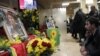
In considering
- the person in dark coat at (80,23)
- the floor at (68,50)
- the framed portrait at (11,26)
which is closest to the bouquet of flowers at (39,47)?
the framed portrait at (11,26)

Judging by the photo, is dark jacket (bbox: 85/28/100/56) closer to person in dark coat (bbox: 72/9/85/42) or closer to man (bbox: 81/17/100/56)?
man (bbox: 81/17/100/56)

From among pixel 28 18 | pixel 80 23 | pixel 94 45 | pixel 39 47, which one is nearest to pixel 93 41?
Answer: pixel 94 45

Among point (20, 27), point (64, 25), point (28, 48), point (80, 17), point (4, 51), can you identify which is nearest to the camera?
point (4, 51)

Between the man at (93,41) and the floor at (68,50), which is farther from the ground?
the man at (93,41)

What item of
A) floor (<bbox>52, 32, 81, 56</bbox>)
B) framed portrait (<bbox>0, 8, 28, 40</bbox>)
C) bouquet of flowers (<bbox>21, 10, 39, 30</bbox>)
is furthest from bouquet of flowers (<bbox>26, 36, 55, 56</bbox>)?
floor (<bbox>52, 32, 81, 56</bbox>)

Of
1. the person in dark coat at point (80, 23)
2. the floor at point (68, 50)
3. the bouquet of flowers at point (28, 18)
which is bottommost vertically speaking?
the floor at point (68, 50)

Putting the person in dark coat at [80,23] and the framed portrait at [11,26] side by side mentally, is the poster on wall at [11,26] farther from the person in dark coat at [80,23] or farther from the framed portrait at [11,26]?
the person in dark coat at [80,23]

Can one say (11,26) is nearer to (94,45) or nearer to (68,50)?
(94,45)

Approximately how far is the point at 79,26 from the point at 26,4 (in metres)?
3.32

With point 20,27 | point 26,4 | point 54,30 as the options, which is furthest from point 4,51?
point 54,30

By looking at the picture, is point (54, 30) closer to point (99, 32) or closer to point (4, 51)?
point (99, 32)

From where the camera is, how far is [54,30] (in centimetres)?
747

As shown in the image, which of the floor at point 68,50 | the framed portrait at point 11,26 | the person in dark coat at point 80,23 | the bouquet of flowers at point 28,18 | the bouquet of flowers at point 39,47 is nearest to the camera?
the bouquet of flowers at point 39,47

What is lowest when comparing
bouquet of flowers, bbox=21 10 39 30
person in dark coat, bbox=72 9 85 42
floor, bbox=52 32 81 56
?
floor, bbox=52 32 81 56
